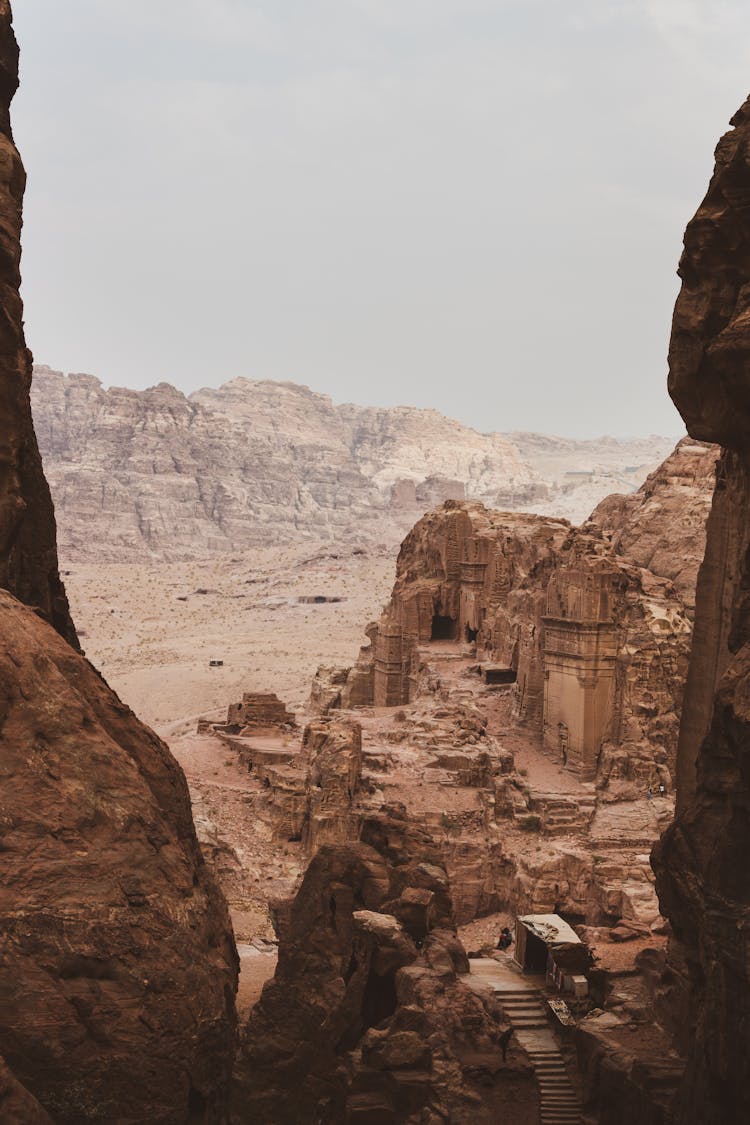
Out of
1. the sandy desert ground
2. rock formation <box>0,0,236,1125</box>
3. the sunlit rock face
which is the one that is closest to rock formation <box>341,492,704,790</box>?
the sandy desert ground

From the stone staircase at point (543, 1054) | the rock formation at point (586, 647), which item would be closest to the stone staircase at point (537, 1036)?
the stone staircase at point (543, 1054)

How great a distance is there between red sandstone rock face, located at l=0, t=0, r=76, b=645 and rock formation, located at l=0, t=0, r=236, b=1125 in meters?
1.60

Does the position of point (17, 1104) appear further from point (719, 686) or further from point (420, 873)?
point (420, 873)

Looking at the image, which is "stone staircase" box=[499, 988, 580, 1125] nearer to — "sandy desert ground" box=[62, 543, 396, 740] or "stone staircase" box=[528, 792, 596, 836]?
"stone staircase" box=[528, 792, 596, 836]

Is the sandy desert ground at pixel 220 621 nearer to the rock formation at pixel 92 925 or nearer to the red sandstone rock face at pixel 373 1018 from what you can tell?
the red sandstone rock face at pixel 373 1018

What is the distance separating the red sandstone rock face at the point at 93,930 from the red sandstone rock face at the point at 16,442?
191cm

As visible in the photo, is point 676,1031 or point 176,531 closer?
point 676,1031

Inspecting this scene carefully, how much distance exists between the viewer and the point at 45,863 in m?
7.13

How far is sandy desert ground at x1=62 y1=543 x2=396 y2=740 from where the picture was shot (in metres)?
61.8

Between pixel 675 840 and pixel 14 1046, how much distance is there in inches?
257

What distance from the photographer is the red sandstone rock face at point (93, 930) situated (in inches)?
265

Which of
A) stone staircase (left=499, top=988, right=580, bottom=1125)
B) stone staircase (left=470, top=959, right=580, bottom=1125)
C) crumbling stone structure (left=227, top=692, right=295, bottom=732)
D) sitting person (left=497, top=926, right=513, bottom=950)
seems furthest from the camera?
crumbling stone structure (left=227, top=692, right=295, bottom=732)

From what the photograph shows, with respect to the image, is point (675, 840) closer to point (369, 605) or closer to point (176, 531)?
point (369, 605)

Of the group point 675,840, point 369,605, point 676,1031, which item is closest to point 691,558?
point 676,1031
